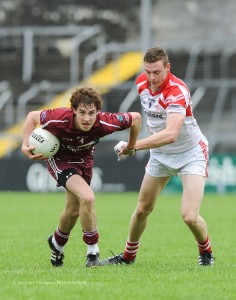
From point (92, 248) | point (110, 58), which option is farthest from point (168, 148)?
point (110, 58)

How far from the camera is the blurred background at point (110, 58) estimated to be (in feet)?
85.7

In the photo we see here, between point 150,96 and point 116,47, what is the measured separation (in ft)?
67.6

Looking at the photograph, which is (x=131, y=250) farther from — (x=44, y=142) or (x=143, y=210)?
(x=44, y=142)

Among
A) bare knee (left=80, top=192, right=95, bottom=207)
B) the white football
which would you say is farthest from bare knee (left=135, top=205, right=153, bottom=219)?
the white football

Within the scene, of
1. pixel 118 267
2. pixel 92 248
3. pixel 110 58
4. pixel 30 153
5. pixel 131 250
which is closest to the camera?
pixel 30 153

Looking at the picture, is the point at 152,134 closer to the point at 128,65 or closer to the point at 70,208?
the point at 70,208

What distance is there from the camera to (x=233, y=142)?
26094 mm

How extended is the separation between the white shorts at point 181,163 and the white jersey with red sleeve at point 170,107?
0.05 meters

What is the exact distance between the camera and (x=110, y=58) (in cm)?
2886

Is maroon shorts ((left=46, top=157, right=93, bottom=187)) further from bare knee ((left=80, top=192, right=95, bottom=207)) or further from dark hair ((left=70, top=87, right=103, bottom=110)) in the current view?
dark hair ((left=70, top=87, right=103, bottom=110))

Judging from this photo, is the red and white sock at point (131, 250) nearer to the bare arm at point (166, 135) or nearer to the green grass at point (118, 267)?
the green grass at point (118, 267)

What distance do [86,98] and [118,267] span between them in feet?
5.41

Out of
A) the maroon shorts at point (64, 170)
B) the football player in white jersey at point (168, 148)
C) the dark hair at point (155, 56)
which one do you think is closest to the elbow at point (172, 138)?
the football player in white jersey at point (168, 148)

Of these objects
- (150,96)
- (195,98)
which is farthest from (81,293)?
(195,98)
